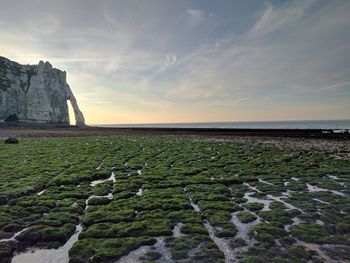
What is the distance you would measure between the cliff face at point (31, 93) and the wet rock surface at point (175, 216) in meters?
145

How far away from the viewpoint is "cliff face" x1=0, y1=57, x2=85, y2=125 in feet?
498

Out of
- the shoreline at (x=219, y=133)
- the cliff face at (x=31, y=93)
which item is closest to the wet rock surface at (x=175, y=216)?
the shoreline at (x=219, y=133)

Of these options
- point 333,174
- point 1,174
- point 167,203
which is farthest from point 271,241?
point 1,174

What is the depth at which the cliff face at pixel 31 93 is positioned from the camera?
151750 millimetres

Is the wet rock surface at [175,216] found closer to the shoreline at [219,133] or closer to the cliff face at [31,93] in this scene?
the shoreline at [219,133]

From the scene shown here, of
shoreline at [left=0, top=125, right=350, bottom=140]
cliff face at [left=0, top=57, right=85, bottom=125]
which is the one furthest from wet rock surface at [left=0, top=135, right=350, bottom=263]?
cliff face at [left=0, top=57, right=85, bottom=125]

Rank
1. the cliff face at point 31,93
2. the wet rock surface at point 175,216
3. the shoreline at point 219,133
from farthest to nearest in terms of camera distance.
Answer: the cliff face at point 31,93
the shoreline at point 219,133
the wet rock surface at point 175,216

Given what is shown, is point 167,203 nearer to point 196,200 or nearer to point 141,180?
point 196,200

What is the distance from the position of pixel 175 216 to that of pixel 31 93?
168m

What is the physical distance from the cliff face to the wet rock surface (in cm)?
14533

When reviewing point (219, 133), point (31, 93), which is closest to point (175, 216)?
point (219, 133)

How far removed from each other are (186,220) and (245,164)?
57.8ft

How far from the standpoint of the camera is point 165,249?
10570 millimetres

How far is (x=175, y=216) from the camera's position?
14.1 meters
